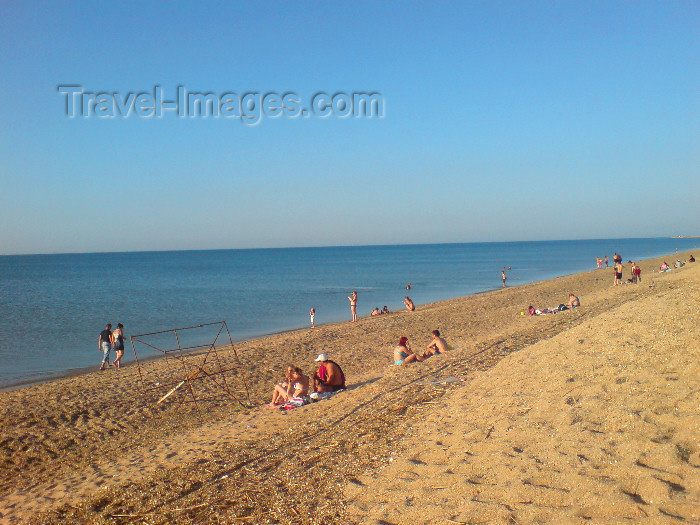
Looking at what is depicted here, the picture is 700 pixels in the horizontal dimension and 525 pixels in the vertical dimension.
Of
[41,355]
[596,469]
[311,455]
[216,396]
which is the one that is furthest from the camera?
[41,355]

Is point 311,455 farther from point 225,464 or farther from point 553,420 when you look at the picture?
point 553,420

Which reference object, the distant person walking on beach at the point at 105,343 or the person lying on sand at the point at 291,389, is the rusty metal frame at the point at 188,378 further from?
the distant person walking on beach at the point at 105,343

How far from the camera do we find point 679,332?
7.59 metres

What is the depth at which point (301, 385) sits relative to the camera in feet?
34.2

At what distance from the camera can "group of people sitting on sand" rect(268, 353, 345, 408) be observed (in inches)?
405

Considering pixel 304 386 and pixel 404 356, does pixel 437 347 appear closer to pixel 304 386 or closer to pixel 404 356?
pixel 404 356

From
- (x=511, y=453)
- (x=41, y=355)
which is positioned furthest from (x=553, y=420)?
(x=41, y=355)

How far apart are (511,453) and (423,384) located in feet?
13.8

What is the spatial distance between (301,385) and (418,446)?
190 inches

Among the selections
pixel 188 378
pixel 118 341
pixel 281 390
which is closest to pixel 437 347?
pixel 281 390

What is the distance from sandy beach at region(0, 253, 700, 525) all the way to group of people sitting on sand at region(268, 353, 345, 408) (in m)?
0.36

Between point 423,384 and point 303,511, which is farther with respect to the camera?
point 423,384

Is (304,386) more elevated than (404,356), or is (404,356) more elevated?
(404,356)

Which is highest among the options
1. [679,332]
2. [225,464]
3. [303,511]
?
[679,332]
